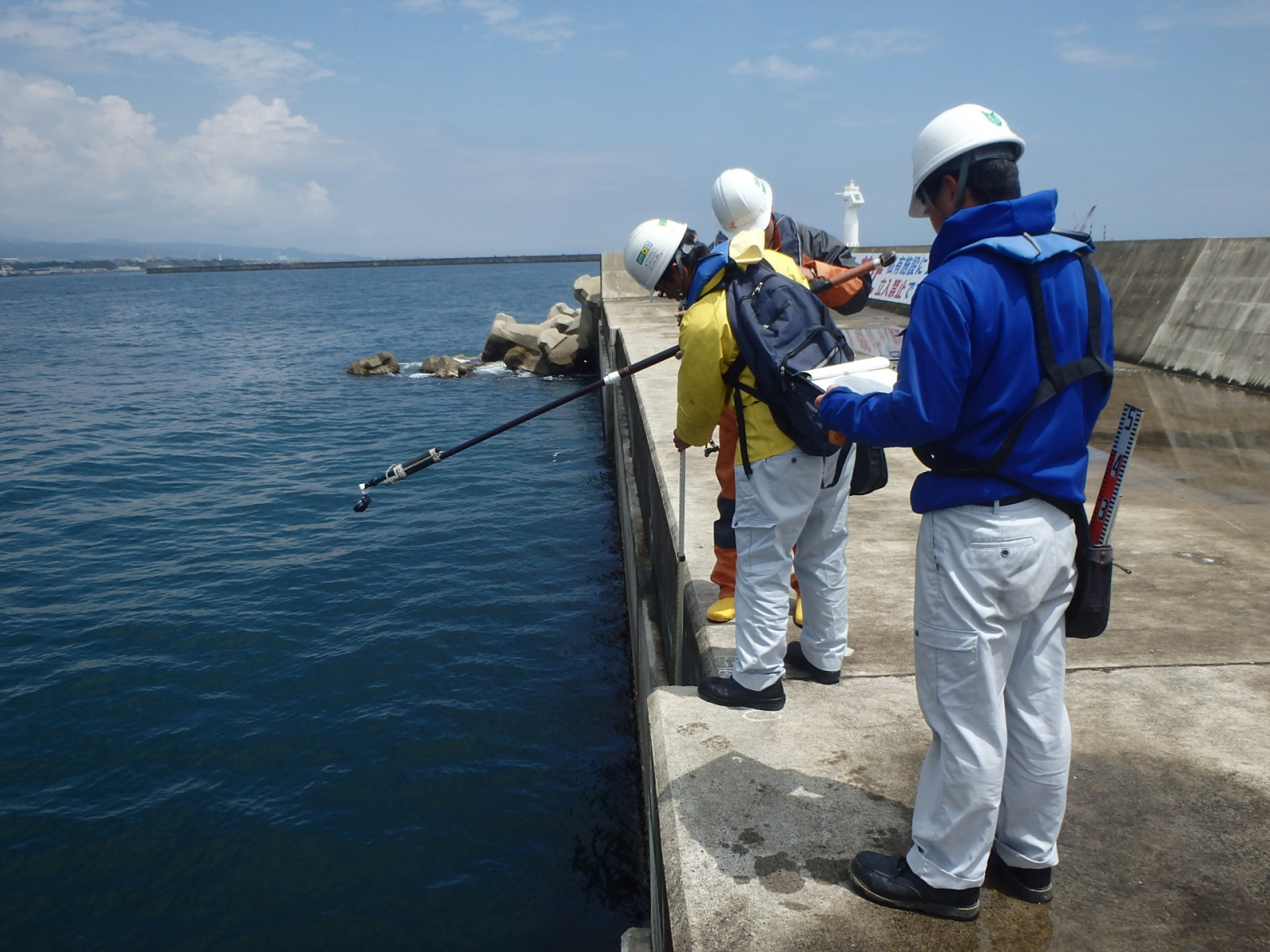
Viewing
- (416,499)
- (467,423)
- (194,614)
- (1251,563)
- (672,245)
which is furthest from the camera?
(467,423)

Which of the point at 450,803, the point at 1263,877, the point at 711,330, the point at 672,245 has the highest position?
the point at 672,245

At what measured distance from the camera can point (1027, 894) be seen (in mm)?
2482

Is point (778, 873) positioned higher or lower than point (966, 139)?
lower

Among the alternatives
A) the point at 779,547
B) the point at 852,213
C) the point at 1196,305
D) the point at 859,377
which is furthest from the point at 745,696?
the point at 852,213

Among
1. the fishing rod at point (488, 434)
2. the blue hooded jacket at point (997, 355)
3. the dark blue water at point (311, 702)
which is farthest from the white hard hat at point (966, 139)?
the dark blue water at point (311, 702)

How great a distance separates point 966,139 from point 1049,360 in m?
0.62

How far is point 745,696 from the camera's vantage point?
11.3 feet

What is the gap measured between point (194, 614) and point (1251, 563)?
10.6 m

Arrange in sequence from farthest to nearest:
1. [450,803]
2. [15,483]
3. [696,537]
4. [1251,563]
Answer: [15,483] < [450,803] < [696,537] < [1251,563]

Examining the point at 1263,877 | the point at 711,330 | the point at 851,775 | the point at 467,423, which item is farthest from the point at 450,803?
the point at 467,423

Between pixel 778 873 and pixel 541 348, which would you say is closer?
pixel 778 873

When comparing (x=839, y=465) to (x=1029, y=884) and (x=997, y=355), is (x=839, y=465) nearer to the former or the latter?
(x=997, y=355)

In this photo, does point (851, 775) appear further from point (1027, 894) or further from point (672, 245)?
point (672, 245)

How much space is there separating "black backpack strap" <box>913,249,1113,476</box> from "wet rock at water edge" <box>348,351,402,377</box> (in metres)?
30.4
